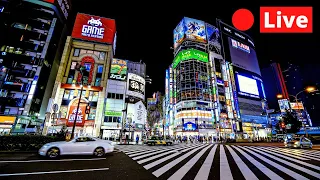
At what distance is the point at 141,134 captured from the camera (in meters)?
40.6

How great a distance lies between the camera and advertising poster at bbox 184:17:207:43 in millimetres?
67750

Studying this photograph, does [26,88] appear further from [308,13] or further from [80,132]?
[308,13]

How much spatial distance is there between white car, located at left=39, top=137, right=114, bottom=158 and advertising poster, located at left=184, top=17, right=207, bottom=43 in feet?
217

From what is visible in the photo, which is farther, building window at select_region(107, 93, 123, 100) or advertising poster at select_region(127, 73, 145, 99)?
advertising poster at select_region(127, 73, 145, 99)

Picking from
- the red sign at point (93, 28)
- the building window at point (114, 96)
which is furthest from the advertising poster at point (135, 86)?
the red sign at point (93, 28)

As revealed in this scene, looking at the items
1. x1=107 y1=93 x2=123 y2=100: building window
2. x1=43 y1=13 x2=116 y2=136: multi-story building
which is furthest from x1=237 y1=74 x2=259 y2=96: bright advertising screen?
x1=43 y1=13 x2=116 y2=136: multi-story building

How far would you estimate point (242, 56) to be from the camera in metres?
80.4

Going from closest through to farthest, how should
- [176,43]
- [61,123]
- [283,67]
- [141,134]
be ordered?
1. [61,123]
2. [141,134]
3. [176,43]
4. [283,67]

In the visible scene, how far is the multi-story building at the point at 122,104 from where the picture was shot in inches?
1415

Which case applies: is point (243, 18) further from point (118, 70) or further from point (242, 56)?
point (242, 56)

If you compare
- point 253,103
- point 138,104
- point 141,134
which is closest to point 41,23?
point 138,104

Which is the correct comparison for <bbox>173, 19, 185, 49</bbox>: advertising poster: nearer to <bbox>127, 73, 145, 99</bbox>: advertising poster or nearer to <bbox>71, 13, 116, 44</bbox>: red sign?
<bbox>127, 73, 145, 99</bbox>: advertising poster

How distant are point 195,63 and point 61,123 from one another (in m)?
52.8

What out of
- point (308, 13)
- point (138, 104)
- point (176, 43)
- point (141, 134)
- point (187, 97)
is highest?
point (176, 43)
